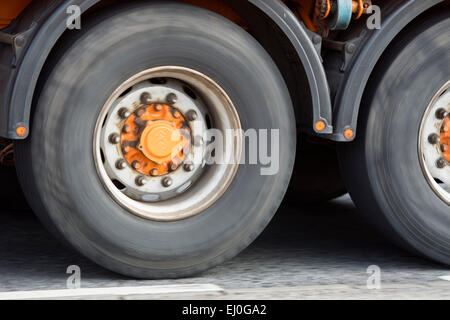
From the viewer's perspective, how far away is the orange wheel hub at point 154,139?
157 inches

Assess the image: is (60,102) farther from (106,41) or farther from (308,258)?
(308,258)

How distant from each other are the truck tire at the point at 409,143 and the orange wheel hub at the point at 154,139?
861 mm

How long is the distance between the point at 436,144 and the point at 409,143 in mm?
174

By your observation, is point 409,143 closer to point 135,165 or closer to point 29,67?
point 135,165

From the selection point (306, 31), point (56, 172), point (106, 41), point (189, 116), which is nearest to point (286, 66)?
point (306, 31)

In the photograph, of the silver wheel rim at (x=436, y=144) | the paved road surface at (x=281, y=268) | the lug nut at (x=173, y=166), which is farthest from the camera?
the silver wheel rim at (x=436, y=144)

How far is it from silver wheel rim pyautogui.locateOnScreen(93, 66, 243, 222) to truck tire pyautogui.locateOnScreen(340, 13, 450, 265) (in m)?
0.66

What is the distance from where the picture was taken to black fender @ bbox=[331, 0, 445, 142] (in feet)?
13.6

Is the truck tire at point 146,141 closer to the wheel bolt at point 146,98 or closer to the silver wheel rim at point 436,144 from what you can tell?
the wheel bolt at point 146,98

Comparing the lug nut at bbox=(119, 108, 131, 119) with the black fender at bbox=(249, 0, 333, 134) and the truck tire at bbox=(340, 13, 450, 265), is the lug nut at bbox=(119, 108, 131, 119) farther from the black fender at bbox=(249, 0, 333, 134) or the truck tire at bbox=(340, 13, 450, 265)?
the truck tire at bbox=(340, 13, 450, 265)

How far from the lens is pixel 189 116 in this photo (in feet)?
13.3

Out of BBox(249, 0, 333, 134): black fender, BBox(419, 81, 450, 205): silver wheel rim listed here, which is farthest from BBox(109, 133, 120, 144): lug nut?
BBox(419, 81, 450, 205): silver wheel rim

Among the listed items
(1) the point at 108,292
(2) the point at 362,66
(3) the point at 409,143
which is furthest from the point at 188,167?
(3) the point at 409,143

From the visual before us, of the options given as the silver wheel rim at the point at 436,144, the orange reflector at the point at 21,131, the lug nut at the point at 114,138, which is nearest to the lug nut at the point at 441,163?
the silver wheel rim at the point at 436,144
